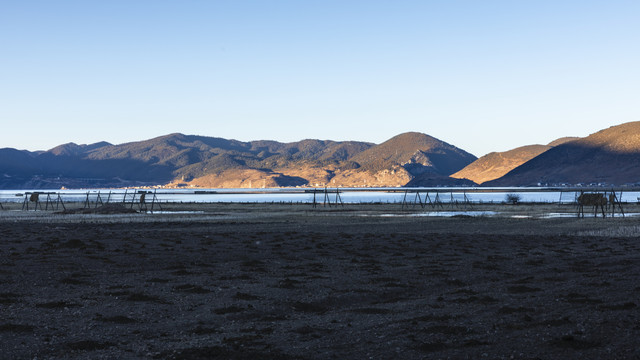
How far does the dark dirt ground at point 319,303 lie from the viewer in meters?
9.70

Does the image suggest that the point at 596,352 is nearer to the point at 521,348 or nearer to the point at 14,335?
the point at 521,348

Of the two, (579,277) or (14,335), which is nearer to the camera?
(14,335)

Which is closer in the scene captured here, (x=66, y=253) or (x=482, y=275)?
(x=482, y=275)

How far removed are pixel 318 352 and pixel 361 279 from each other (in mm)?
8162

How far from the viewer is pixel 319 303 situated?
14.1 m

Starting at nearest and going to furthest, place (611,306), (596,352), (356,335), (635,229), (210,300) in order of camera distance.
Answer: (596,352) < (356,335) < (611,306) < (210,300) < (635,229)

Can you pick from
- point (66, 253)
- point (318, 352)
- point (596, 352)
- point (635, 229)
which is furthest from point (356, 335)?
point (635, 229)

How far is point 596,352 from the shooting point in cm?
890

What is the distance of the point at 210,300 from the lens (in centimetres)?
1438

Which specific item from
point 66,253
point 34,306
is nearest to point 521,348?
point 34,306

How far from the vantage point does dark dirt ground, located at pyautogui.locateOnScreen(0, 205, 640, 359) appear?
9.70 m

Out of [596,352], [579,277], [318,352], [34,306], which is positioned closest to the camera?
[596,352]

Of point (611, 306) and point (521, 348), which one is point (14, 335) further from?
point (611, 306)

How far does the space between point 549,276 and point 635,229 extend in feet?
76.2
